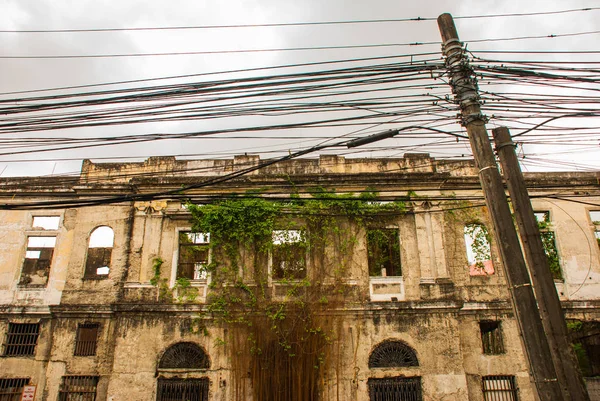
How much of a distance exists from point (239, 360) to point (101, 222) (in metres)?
6.77

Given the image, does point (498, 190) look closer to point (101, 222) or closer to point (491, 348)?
point (491, 348)

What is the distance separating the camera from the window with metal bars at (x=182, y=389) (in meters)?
13.1

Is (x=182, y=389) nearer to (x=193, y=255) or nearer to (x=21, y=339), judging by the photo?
(x=193, y=255)

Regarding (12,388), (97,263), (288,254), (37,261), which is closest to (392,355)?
(288,254)

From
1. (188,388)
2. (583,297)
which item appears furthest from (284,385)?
(583,297)

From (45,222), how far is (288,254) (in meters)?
8.76

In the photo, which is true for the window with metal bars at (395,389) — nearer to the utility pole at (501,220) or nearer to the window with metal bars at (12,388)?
the utility pole at (501,220)

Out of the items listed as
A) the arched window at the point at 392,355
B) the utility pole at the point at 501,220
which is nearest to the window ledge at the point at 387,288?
the arched window at the point at 392,355

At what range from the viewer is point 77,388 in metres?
13.5

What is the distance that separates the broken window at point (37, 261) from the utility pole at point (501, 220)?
14.2 meters

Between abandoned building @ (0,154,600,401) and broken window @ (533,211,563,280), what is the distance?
4cm

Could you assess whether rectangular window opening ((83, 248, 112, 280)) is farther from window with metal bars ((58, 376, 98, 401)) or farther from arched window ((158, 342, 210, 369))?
arched window ((158, 342, 210, 369))

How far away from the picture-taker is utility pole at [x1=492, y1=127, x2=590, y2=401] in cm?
535

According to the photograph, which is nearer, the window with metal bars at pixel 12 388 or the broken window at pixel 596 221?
the window with metal bars at pixel 12 388
